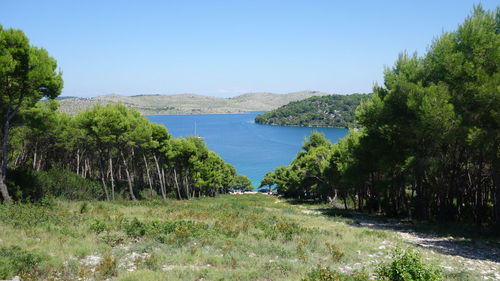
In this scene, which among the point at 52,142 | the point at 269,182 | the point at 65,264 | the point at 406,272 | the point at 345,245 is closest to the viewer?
the point at 406,272

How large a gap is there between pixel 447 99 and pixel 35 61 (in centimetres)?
2153

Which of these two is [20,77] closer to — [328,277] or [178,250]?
[178,250]

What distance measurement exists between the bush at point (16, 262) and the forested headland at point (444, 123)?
16.9 meters

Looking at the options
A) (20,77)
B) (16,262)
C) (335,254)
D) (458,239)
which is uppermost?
(20,77)

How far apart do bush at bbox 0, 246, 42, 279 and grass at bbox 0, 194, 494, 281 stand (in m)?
0.05

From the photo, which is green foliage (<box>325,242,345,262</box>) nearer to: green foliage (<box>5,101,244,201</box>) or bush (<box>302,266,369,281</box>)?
bush (<box>302,266,369,281</box>)

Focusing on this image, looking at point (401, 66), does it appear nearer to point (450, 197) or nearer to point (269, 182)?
point (450, 197)

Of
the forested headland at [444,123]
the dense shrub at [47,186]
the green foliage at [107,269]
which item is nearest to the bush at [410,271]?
the green foliage at [107,269]

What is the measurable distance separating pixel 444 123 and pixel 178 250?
44.7ft

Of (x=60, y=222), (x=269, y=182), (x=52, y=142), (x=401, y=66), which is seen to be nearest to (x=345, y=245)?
(x=60, y=222)

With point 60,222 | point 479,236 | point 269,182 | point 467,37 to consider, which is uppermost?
point 467,37

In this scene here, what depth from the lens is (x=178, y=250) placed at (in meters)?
10.4

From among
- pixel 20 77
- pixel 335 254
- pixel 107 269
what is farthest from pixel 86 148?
pixel 335 254

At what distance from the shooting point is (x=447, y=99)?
658 inches
